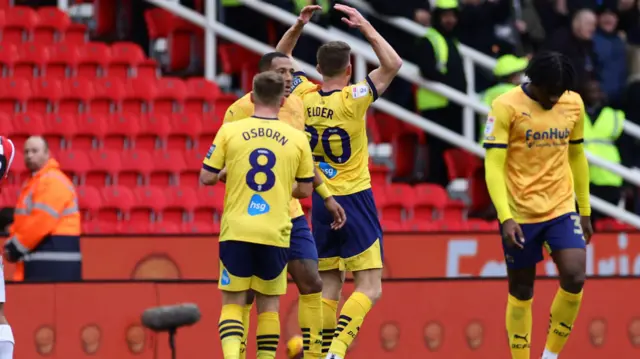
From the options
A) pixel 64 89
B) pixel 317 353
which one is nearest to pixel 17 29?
pixel 64 89

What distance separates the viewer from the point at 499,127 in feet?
33.6

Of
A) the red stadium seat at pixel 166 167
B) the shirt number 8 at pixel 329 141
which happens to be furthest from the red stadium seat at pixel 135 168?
the shirt number 8 at pixel 329 141

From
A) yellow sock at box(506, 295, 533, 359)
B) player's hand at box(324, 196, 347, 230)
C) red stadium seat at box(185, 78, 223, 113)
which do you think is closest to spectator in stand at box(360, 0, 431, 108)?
red stadium seat at box(185, 78, 223, 113)

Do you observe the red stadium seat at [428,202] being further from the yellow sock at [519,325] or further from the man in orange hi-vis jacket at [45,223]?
the yellow sock at [519,325]

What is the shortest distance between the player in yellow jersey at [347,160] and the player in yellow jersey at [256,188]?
3.16 feet

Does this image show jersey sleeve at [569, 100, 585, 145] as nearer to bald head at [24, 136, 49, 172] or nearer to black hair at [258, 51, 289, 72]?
black hair at [258, 51, 289, 72]

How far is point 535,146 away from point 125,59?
7.97 meters

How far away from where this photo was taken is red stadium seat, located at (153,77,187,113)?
1669cm

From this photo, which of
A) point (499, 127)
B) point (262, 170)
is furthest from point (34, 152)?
point (499, 127)

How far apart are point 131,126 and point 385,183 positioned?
2.83m

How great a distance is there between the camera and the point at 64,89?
54.9 feet

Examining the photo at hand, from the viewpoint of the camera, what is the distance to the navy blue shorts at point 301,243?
10023 millimetres

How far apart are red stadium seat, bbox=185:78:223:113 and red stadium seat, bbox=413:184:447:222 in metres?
2.56

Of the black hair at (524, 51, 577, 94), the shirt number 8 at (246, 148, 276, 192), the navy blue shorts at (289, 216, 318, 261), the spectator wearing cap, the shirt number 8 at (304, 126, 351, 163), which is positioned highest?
the spectator wearing cap
